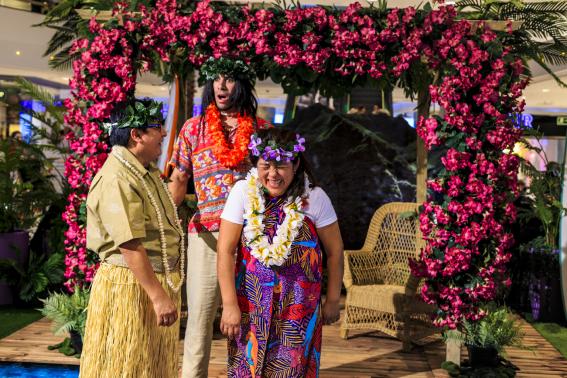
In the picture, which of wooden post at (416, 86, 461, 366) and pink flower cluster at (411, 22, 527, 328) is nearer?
pink flower cluster at (411, 22, 527, 328)

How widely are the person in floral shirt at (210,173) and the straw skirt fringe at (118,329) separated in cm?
78

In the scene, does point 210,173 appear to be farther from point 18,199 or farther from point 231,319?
point 18,199

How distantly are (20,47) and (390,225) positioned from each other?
8.65m

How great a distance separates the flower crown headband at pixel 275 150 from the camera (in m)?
2.57

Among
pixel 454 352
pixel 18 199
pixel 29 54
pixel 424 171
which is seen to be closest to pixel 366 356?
pixel 454 352

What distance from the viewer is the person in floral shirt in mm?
3182

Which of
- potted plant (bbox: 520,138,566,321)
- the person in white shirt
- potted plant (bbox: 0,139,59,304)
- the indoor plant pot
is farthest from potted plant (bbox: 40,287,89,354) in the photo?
potted plant (bbox: 520,138,566,321)

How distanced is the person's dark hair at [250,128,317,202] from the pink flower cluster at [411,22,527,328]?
1.72 m

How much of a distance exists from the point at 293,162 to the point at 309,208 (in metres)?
0.19

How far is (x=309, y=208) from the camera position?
8.68 feet

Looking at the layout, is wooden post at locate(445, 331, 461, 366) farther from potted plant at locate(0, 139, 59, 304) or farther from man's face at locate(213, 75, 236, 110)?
potted plant at locate(0, 139, 59, 304)

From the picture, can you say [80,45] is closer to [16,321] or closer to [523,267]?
[16,321]

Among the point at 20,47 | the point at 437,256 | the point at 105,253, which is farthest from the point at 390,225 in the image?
the point at 20,47

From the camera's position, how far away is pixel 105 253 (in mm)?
2367
